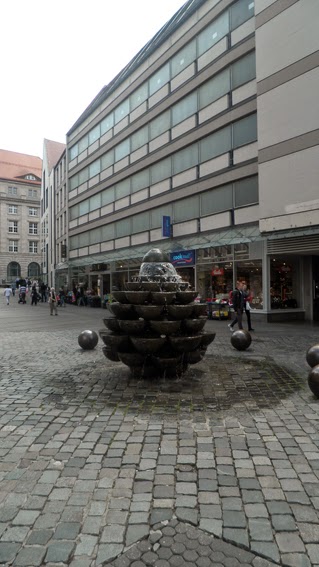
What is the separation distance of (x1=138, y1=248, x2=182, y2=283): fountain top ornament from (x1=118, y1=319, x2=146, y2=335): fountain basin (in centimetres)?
135

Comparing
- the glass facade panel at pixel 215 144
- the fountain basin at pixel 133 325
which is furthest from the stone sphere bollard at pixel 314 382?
the glass facade panel at pixel 215 144

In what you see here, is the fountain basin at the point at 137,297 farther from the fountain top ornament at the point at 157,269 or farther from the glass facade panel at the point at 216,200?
the glass facade panel at the point at 216,200

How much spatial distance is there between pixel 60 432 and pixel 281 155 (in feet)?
50.0

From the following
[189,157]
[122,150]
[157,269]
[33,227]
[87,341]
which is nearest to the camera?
[157,269]

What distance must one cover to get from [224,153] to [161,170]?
619cm

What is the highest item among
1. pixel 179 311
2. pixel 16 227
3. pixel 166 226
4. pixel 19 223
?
pixel 19 223

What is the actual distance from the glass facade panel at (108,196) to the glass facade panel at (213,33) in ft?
41.9

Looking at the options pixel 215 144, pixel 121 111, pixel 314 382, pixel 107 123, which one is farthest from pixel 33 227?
pixel 314 382

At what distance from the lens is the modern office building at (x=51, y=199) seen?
46156 millimetres

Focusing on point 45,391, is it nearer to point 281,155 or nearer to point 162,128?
point 281,155

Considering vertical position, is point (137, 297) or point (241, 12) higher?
point (241, 12)

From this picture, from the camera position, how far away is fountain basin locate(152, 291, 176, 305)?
6.48 metres

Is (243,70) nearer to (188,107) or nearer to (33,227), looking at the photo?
(188,107)

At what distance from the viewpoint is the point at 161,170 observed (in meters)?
25.2
